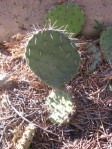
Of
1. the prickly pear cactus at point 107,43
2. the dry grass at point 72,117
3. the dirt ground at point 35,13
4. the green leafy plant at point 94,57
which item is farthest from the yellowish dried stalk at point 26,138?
the dirt ground at point 35,13

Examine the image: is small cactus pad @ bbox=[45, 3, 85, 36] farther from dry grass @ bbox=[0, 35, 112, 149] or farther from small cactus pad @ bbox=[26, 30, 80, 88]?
small cactus pad @ bbox=[26, 30, 80, 88]

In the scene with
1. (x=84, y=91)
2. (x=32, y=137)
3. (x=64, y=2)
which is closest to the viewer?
(x=32, y=137)

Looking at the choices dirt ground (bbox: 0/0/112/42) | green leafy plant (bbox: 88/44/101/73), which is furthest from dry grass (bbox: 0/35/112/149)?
dirt ground (bbox: 0/0/112/42)

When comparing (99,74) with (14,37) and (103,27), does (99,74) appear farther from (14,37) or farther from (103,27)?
(14,37)

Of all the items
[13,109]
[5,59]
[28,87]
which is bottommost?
[13,109]

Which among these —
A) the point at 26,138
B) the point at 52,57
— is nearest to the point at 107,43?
the point at 52,57

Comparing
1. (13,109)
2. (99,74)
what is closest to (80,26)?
(99,74)

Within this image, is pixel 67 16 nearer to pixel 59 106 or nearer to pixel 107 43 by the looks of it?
pixel 107 43
